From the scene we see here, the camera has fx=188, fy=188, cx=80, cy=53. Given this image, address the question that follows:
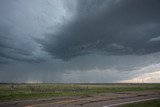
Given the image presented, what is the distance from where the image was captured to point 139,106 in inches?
701

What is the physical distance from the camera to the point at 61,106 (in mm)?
17078

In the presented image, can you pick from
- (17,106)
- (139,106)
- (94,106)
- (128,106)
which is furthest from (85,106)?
(17,106)

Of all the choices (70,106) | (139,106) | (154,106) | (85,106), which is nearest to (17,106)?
(70,106)

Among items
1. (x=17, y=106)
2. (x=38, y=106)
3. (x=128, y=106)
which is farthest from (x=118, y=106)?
(x=17, y=106)

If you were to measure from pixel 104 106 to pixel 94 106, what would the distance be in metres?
0.91

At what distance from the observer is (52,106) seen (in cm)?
1702

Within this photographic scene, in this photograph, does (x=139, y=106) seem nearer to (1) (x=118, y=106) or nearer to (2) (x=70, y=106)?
(1) (x=118, y=106)

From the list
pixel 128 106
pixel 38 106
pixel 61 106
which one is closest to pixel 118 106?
pixel 128 106

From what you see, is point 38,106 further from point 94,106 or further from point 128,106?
point 128,106

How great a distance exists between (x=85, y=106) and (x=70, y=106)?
1389 mm

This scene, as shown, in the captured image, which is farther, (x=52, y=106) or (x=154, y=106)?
(x=154, y=106)

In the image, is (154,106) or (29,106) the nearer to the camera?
(29,106)

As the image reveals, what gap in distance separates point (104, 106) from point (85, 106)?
5.72 ft

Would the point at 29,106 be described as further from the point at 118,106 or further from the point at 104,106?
the point at 118,106
